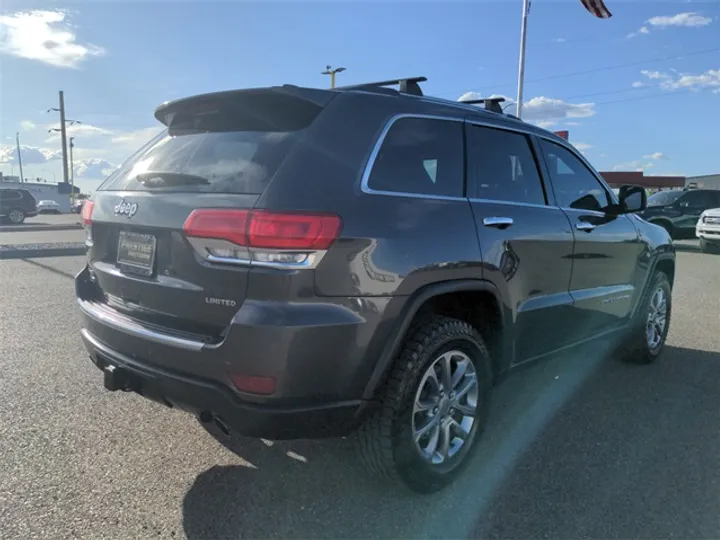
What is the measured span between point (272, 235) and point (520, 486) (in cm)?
181

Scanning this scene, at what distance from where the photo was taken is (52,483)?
9.23 feet

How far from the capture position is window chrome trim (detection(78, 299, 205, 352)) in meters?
2.41

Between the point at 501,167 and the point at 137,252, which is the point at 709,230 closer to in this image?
the point at 501,167

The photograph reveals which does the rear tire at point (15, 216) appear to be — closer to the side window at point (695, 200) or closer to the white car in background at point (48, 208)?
the white car in background at point (48, 208)

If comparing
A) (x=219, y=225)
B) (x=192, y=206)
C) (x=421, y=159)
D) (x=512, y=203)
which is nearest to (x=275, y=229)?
(x=219, y=225)

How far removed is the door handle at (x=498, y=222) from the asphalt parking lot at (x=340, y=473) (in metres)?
1.29

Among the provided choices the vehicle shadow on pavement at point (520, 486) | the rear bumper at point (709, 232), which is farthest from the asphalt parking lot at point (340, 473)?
the rear bumper at point (709, 232)

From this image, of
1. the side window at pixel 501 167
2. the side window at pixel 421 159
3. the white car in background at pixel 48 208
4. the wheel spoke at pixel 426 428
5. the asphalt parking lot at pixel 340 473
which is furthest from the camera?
the white car in background at pixel 48 208

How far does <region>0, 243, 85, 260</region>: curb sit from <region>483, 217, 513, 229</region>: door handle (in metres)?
11.2

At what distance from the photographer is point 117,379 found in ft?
8.91

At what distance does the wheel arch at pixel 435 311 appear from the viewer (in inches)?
97.9

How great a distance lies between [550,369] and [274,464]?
2700mm

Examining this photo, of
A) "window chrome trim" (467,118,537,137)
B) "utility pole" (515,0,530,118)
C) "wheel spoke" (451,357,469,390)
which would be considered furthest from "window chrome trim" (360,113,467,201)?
"utility pole" (515,0,530,118)

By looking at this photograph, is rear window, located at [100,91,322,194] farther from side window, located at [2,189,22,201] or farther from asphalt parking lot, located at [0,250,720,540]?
side window, located at [2,189,22,201]
